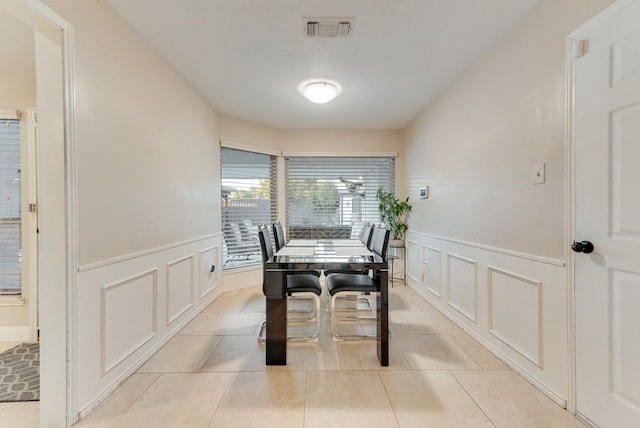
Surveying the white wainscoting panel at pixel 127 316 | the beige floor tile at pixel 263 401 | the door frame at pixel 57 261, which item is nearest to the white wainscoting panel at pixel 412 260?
the beige floor tile at pixel 263 401

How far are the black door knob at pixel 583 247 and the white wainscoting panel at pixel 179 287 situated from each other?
2.81m

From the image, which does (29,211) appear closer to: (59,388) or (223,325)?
(59,388)

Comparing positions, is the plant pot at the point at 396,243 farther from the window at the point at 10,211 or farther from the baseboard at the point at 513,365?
the window at the point at 10,211

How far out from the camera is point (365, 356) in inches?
83.6

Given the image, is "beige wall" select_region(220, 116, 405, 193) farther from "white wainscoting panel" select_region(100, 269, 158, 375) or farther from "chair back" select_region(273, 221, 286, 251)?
"white wainscoting panel" select_region(100, 269, 158, 375)

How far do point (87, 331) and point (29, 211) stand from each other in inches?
63.4

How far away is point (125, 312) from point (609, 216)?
2.81 m

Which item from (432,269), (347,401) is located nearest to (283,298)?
(347,401)

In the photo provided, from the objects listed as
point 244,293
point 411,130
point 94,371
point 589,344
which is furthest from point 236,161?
point 589,344

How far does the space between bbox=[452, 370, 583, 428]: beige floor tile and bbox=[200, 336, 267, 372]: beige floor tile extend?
1379mm

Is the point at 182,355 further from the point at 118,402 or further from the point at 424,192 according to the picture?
the point at 424,192

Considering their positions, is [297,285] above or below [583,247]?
below

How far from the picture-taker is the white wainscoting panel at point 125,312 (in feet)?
5.08

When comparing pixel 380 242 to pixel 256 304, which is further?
pixel 256 304
